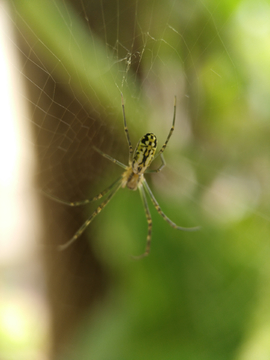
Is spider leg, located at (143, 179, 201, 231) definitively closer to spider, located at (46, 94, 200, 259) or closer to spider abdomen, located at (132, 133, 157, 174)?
spider, located at (46, 94, 200, 259)

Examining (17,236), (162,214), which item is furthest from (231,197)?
(17,236)

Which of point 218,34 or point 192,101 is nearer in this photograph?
point 218,34

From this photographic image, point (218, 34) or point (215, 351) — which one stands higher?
point (218, 34)

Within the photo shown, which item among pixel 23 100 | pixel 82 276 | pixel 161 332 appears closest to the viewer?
pixel 161 332

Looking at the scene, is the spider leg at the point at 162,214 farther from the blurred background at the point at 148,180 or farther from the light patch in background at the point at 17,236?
the light patch in background at the point at 17,236

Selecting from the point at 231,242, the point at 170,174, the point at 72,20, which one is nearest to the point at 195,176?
the point at 170,174

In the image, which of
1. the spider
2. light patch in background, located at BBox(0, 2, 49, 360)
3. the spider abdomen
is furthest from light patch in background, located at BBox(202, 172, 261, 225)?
light patch in background, located at BBox(0, 2, 49, 360)

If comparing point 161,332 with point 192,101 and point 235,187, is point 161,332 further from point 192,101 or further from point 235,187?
point 192,101
